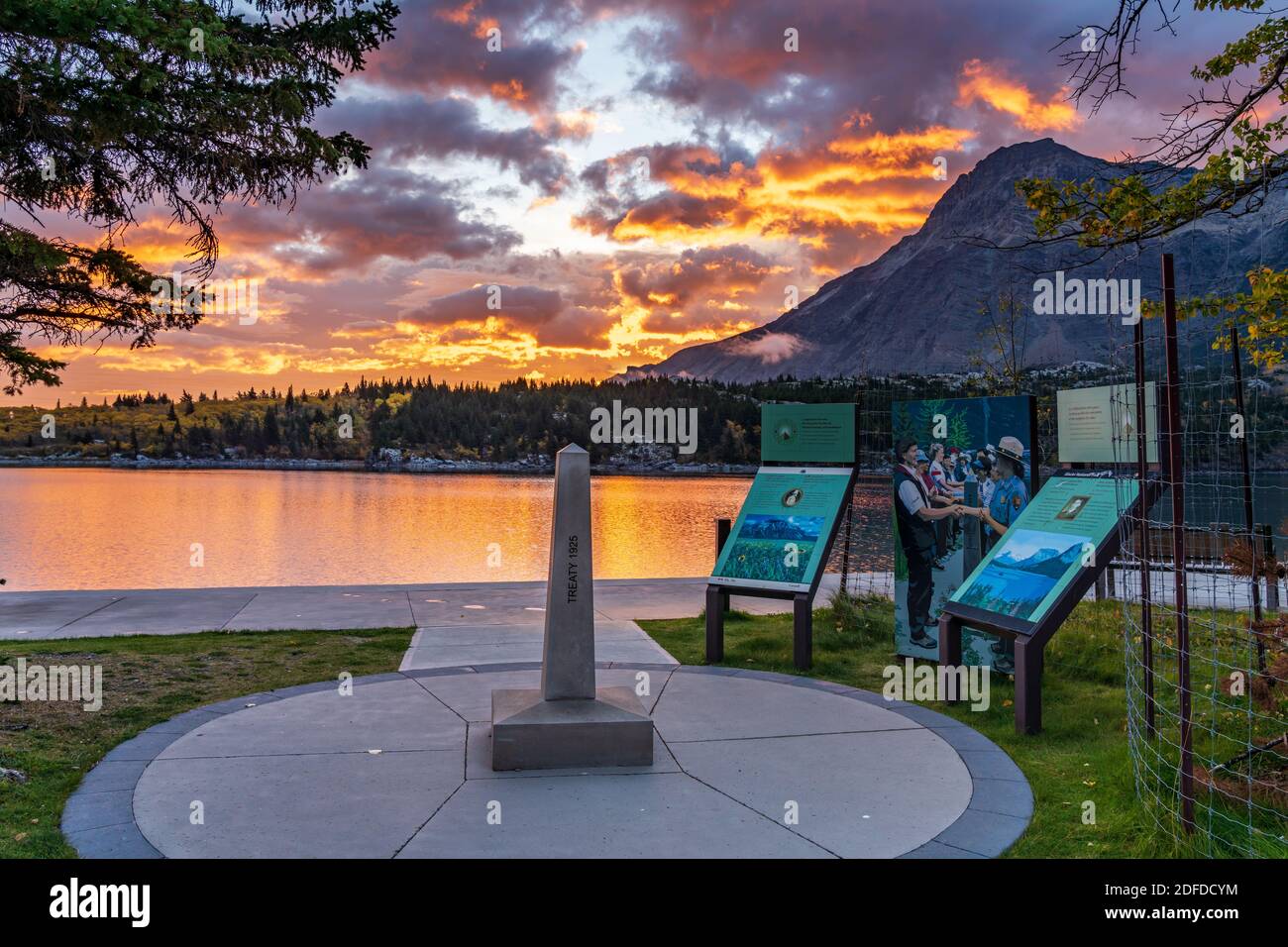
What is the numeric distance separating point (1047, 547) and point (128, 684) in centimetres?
Result: 846

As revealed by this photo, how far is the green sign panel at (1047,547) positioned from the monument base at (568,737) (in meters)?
3.36

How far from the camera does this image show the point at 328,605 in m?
14.1

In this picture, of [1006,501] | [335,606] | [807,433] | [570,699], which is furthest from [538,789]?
[335,606]

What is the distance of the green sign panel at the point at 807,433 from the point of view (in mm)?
10750

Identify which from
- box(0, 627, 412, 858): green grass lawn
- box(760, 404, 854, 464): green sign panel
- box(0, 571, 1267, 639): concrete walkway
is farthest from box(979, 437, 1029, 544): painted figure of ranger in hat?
box(0, 627, 412, 858): green grass lawn

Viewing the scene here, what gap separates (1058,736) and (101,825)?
21.7 ft

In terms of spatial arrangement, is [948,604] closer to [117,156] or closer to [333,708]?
[333,708]

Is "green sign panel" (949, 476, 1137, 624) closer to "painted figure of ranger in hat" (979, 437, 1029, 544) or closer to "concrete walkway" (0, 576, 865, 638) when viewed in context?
"painted figure of ranger in hat" (979, 437, 1029, 544)

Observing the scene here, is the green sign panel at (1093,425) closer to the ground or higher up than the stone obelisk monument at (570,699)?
higher up

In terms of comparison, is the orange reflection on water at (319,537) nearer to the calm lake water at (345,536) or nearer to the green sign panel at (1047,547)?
the calm lake water at (345,536)

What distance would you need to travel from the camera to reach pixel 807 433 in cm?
1094

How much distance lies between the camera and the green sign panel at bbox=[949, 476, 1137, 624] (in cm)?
747
